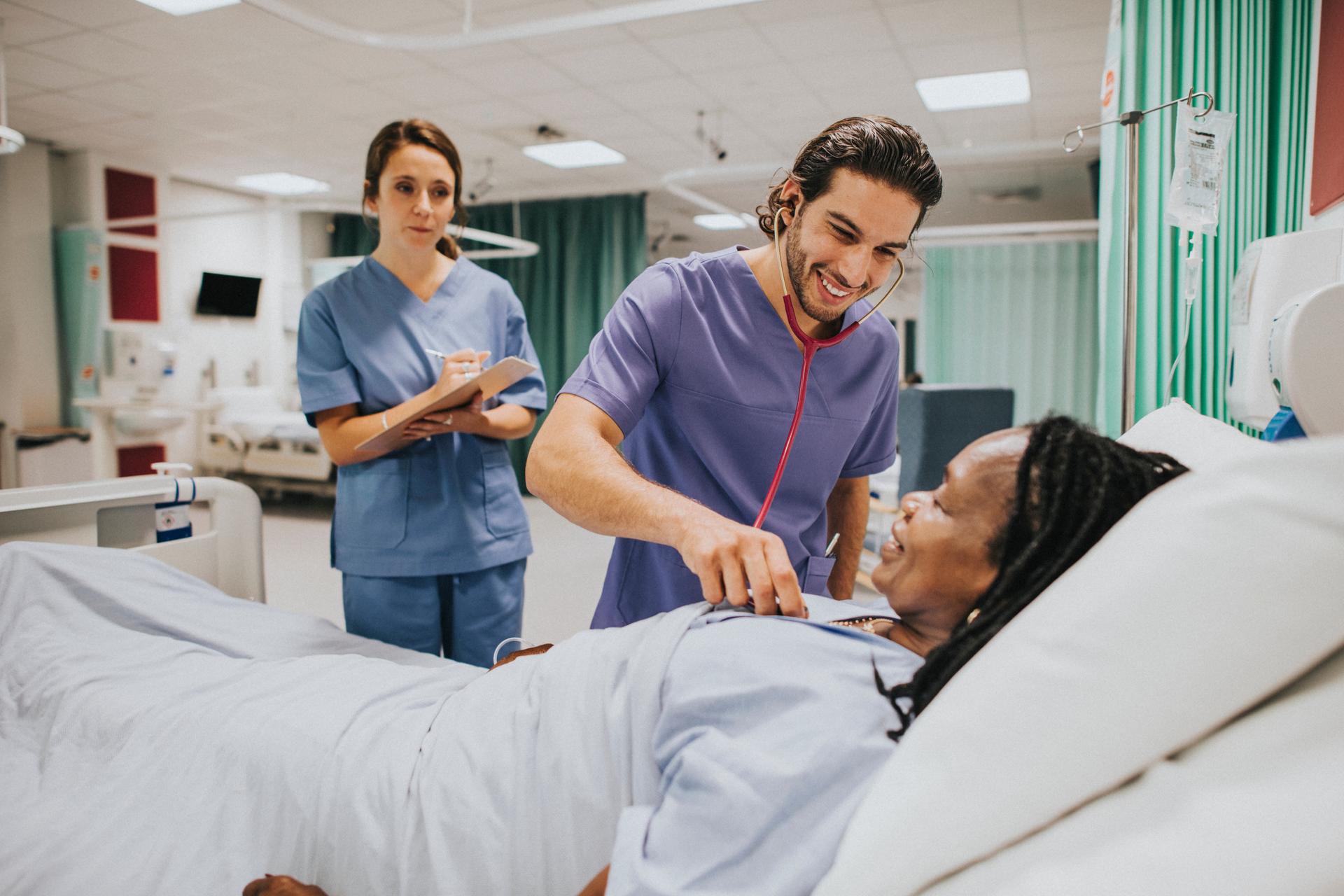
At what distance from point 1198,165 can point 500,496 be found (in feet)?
4.61

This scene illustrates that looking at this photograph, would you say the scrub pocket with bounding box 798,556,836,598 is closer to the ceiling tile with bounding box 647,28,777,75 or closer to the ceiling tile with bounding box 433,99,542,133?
the ceiling tile with bounding box 647,28,777,75

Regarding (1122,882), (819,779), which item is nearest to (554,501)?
(819,779)

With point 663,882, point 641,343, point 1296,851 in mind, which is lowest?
point 663,882

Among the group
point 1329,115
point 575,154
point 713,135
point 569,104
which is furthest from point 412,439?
point 575,154

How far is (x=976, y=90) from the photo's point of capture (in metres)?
4.27

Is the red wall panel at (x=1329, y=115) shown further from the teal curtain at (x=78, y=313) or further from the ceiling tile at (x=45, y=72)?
the teal curtain at (x=78, y=313)

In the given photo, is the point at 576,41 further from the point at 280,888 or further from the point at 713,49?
the point at 280,888

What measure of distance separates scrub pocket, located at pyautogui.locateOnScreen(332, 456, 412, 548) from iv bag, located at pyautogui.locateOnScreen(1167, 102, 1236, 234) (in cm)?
148

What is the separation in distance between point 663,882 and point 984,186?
6.49 m

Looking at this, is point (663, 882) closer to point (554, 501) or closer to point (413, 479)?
point (554, 501)

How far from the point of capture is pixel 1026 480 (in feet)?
2.71

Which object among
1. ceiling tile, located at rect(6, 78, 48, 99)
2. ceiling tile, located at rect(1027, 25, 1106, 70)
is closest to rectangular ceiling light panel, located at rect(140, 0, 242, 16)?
ceiling tile, located at rect(6, 78, 48, 99)

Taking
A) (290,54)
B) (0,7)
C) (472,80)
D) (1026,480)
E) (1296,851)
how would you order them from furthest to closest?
(472,80) < (290,54) < (0,7) < (1026,480) < (1296,851)

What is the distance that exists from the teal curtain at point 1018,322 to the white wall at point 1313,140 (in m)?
3.94
